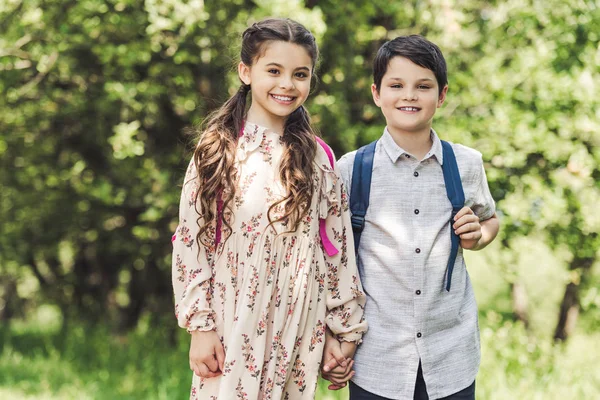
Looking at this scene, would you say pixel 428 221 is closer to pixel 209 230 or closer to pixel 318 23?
pixel 209 230

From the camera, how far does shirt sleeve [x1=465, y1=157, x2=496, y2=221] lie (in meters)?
2.58

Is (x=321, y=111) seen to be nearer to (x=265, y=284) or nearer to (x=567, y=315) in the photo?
(x=265, y=284)

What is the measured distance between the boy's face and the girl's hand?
3.19 ft

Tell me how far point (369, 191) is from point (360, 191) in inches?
1.3

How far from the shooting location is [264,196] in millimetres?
2406

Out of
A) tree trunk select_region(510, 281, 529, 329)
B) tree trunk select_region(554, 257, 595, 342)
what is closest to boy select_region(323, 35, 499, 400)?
tree trunk select_region(554, 257, 595, 342)

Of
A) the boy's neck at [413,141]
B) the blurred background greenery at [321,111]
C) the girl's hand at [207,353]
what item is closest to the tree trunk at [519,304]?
the blurred background greenery at [321,111]

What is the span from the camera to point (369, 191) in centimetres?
253

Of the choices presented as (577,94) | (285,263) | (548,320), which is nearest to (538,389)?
(577,94)

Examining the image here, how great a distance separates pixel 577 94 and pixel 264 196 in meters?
3.58

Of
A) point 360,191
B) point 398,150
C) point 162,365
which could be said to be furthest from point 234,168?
point 162,365

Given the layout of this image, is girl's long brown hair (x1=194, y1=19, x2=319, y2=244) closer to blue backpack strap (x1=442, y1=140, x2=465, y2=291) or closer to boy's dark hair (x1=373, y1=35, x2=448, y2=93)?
boy's dark hair (x1=373, y1=35, x2=448, y2=93)

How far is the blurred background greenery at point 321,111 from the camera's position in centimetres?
504

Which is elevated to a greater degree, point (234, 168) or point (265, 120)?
point (265, 120)
